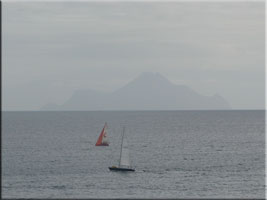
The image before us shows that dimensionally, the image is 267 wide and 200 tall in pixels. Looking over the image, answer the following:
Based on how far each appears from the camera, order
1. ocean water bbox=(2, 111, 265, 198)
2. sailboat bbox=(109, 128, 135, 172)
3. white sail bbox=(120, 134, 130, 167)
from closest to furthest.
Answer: ocean water bbox=(2, 111, 265, 198), sailboat bbox=(109, 128, 135, 172), white sail bbox=(120, 134, 130, 167)

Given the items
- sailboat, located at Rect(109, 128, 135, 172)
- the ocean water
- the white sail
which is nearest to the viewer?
the ocean water

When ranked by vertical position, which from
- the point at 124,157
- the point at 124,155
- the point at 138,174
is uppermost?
the point at 124,155

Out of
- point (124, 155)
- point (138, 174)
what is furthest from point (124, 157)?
point (138, 174)

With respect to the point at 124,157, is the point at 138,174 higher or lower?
lower

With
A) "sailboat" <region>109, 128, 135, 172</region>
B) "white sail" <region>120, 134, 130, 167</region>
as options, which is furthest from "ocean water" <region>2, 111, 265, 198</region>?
"white sail" <region>120, 134, 130, 167</region>

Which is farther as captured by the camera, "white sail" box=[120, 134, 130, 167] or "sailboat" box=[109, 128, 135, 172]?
"white sail" box=[120, 134, 130, 167]

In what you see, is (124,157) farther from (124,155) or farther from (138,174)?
(138,174)

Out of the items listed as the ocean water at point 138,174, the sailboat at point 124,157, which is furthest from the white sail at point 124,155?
the ocean water at point 138,174

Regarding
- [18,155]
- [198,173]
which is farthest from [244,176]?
[18,155]

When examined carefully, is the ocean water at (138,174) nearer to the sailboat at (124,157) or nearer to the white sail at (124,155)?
the sailboat at (124,157)

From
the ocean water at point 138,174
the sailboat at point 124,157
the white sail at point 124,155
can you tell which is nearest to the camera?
the ocean water at point 138,174

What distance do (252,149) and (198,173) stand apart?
171 ft

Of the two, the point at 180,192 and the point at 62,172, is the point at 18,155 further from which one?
the point at 180,192

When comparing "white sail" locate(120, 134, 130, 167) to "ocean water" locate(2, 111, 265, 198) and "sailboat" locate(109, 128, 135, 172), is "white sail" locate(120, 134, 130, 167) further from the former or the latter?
"ocean water" locate(2, 111, 265, 198)
